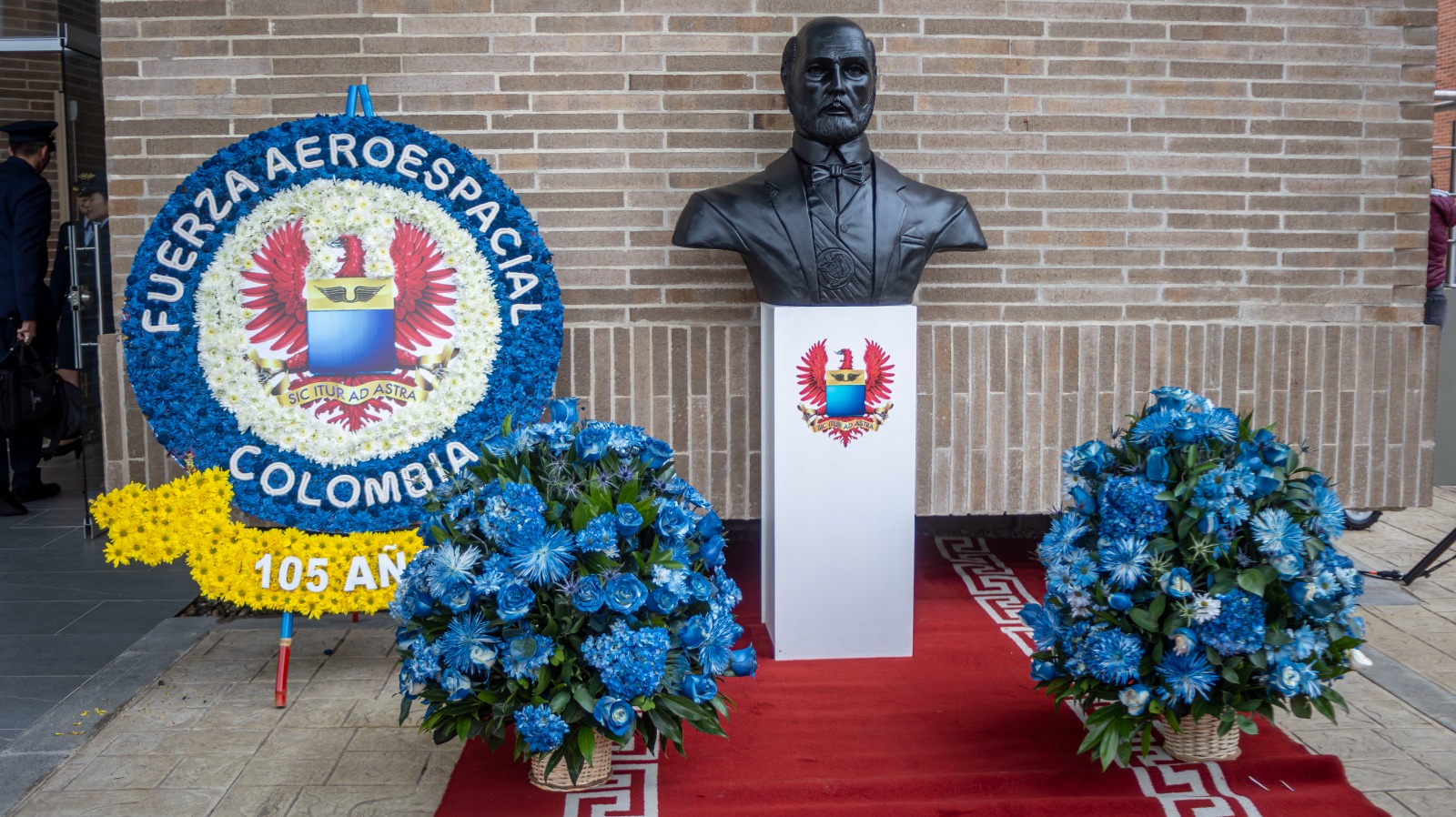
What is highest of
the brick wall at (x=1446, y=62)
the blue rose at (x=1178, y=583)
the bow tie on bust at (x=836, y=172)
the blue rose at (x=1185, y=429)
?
the brick wall at (x=1446, y=62)

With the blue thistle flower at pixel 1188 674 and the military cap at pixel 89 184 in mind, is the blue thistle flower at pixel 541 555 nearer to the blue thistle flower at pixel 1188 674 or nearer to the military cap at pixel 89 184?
the blue thistle flower at pixel 1188 674

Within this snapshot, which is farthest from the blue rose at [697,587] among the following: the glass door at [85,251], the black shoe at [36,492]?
the black shoe at [36,492]

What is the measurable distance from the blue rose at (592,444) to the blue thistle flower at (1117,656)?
1242 millimetres

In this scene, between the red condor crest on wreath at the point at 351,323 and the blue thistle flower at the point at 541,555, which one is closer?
the blue thistle flower at the point at 541,555

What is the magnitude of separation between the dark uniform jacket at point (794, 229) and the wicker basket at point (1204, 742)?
5.05 feet

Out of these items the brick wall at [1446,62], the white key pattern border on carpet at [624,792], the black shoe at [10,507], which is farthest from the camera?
the brick wall at [1446,62]

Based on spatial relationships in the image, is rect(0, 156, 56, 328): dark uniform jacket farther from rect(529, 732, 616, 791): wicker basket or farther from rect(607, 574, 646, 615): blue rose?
rect(607, 574, 646, 615): blue rose

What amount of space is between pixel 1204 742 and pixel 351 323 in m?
2.65

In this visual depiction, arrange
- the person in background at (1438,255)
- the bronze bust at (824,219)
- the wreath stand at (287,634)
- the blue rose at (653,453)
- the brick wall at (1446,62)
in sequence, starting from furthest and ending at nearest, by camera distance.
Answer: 1. the brick wall at (1446,62)
2. the person in background at (1438,255)
3. the bronze bust at (824,219)
4. the wreath stand at (287,634)
5. the blue rose at (653,453)

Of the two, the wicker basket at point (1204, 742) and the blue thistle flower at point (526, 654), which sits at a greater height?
the blue thistle flower at point (526, 654)

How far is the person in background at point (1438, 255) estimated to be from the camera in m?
6.31

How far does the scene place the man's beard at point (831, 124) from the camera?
3861mm

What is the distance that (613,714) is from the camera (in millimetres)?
2848

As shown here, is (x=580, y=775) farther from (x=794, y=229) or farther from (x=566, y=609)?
(x=794, y=229)
